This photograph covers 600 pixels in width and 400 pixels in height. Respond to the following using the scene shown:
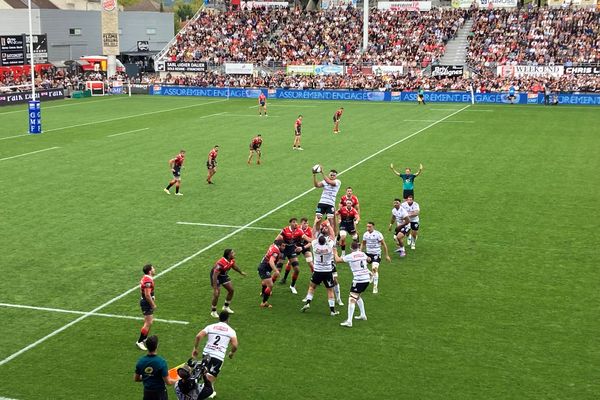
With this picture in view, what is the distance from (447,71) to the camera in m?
70.3

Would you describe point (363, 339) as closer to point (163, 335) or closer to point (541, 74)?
point (163, 335)

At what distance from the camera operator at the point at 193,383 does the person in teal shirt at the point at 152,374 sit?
272 mm

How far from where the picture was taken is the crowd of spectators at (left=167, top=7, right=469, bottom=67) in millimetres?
76625

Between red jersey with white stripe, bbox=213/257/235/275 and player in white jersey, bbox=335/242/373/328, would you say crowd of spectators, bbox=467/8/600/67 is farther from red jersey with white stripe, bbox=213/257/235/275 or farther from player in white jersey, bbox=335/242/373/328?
red jersey with white stripe, bbox=213/257/235/275

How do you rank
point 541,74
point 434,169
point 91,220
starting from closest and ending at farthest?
point 91,220
point 434,169
point 541,74

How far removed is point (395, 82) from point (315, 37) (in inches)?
628

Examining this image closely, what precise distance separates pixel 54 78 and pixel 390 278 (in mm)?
66682

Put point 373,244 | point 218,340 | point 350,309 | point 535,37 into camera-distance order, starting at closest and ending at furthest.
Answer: point 218,340 → point 350,309 → point 373,244 → point 535,37

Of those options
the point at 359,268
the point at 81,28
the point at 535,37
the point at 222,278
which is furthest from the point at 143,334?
the point at 81,28

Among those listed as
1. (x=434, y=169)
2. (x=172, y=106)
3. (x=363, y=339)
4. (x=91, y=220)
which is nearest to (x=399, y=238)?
(x=363, y=339)

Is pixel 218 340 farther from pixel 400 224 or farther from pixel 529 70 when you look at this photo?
pixel 529 70

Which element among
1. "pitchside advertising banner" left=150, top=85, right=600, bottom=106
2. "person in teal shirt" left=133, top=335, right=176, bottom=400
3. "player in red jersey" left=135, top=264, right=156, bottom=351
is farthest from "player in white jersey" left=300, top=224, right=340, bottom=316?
"pitchside advertising banner" left=150, top=85, right=600, bottom=106

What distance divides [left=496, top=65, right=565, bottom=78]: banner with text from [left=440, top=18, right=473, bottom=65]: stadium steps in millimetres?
4831

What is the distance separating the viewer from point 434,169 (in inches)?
1310
